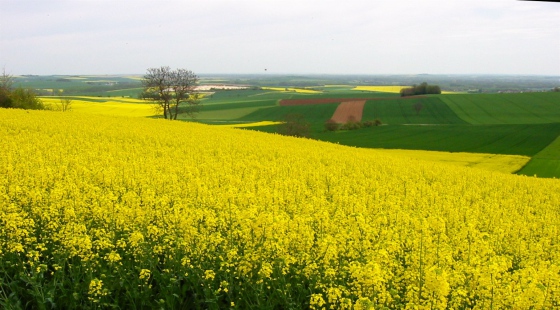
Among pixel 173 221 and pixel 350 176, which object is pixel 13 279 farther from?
pixel 350 176

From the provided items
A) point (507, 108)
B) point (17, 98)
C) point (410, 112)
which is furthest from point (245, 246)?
point (507, 108)

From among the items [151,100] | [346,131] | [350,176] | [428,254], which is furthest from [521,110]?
[428,254]

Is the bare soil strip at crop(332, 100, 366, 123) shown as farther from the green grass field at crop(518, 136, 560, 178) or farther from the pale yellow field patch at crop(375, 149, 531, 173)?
the green grass field at crop(518, 136, 560, 178)

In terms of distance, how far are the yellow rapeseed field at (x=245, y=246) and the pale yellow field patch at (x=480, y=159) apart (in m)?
22.4

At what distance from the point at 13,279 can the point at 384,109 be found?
3203 inches

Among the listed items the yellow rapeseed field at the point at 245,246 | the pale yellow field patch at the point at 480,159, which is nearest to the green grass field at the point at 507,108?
the pale yellow field patch at the point at 480,159

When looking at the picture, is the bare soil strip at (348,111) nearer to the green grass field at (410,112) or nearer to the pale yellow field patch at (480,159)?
the green grass field at (410,112)

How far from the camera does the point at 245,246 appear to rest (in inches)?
220

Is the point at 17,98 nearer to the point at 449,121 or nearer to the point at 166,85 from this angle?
the point at 166,85

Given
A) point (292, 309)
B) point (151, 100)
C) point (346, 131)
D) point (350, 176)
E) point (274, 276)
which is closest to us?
point (292, 309)

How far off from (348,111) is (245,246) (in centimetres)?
7632

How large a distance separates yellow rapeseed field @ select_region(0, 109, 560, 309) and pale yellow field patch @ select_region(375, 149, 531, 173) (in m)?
22.4

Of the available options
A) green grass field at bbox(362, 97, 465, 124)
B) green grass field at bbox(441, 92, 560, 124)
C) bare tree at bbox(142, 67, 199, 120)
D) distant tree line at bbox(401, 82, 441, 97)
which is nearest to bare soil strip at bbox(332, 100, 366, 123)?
green grass field at bbox(362, 97, 465, 124)

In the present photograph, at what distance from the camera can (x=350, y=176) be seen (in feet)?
42.8
